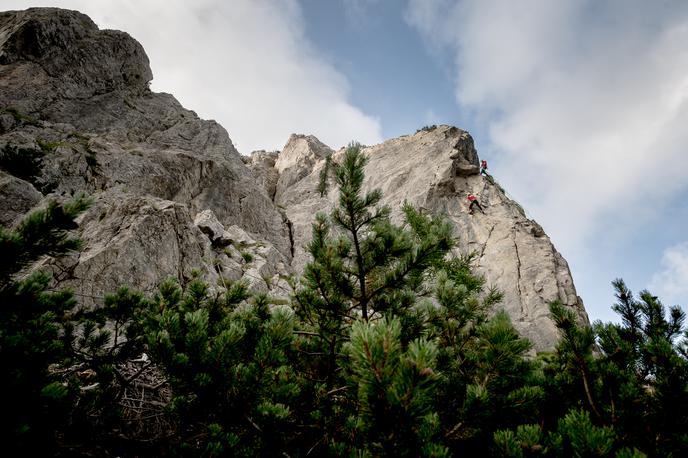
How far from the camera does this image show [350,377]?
1.44m

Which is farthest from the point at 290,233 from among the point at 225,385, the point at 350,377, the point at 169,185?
the point at 350,377

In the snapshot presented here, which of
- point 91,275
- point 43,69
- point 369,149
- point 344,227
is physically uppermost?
point 369,149

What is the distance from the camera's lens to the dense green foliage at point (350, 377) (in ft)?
4.45

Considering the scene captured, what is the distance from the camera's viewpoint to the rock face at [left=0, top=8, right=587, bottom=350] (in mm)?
12727

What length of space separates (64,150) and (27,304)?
22.7 m

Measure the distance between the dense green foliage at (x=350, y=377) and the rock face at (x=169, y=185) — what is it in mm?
9423

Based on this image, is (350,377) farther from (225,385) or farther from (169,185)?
(169,185)

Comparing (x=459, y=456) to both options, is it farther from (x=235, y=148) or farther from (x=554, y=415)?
(x=235, y=148)

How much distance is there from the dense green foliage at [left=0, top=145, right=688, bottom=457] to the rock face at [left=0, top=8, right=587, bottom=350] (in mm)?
9423

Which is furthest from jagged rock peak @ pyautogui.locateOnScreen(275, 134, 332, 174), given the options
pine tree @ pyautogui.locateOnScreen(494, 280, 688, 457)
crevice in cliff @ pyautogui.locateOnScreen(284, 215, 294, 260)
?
pine tree @ pyautogui.locateOnScreen(494, 280, 688, 457)

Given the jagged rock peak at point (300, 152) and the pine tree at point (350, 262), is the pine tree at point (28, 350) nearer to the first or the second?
the pine tree at point (350, 262)

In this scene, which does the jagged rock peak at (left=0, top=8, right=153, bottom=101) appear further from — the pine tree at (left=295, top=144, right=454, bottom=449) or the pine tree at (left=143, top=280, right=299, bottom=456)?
the pine tree at (left=143, top=280, right=299, bottom=456)

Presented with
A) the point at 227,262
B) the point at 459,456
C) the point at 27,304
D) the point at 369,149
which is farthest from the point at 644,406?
the point at 369,149

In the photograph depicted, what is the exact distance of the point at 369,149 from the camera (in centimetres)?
3606
